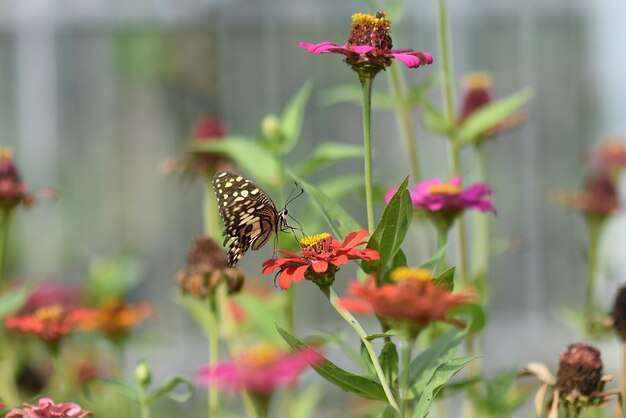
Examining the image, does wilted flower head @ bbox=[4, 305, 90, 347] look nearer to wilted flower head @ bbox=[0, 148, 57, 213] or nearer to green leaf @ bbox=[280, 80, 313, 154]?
wilted flower head @ bbox=[0, 148, 57, 213]

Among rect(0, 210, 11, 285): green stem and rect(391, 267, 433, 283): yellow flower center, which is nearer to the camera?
rect(391, 267, 433, 283): yellow flower center

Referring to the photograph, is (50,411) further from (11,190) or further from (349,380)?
(11,190)

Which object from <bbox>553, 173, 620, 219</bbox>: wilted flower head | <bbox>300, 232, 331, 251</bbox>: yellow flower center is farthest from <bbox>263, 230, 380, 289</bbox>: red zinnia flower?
<bbox>553, 173, 620, 219</bbox>: wilted flower head

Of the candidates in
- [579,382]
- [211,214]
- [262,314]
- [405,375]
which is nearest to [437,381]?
[405,375]

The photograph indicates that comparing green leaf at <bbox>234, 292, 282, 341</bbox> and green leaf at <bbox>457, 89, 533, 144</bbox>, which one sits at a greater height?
green leaf at <bbox>457, 89, 533, 144</bbox>

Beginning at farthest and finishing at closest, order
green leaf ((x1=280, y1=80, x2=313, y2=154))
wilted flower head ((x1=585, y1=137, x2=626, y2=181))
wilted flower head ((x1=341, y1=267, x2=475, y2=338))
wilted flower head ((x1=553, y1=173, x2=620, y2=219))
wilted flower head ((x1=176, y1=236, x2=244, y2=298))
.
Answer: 1. wilted flower head ((x1=585, y1=137, x2=626, y2=181))
2. wilted flower head ((x1=553, y1=173, x2=620, y2=219))
3. green leaf ((x1=280, y1=80, x2=313, y2=154))
4. wilted flower head ((x1=176, y1=236, x2=244, y2=298))
5. wilted flower head ((x1=341, y1=267, x2=475, y2=338))

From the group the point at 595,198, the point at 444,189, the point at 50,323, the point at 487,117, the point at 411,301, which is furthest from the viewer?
the point at 595,198

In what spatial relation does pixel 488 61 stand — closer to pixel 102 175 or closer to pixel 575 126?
pixel 575 126
